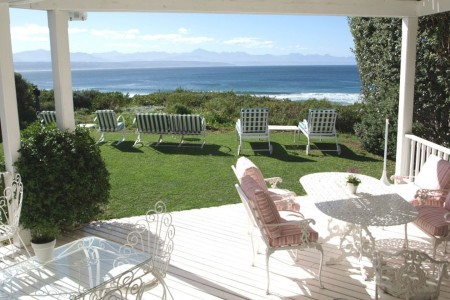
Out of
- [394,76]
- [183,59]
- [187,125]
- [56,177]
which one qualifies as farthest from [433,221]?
[183,59]

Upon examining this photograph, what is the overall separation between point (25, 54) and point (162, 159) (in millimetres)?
98184

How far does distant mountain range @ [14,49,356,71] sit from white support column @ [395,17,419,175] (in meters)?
56.1

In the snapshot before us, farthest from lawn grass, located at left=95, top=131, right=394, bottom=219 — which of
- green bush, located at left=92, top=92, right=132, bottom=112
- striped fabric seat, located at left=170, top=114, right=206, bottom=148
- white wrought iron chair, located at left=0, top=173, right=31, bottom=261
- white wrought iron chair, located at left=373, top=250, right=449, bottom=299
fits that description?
green bush, located at left=92, top=92, right=132, bottom=112

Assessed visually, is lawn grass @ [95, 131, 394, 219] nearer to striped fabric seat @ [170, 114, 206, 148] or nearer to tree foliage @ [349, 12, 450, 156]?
striped fabric seat @ [170, 114, 206, 148]

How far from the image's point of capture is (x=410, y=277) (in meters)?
3.40

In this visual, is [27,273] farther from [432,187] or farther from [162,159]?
[162,159]

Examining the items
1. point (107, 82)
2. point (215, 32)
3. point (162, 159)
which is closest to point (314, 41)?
point (215, 32)

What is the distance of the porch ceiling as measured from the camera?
480 centimetres

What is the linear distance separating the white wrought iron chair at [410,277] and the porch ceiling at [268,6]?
10.7 feet

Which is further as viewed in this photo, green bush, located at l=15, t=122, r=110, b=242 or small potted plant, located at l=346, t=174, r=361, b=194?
green bush, located at l=15, t=122, r=110, b=242

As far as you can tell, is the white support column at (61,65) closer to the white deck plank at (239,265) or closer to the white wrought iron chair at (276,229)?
the white deck plank at (239,265)

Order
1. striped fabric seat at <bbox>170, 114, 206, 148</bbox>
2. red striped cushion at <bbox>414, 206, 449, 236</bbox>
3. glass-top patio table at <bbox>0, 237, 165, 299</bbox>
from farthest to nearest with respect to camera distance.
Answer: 1. striped fabric seat at <bbox>170, 114, 206, 148</bbox>
2. red striped cushion at <bbox>414, 206, 449, 236</bbox>
3. glass-top patio table at <bbox>0, 237, 165, 299</bbox>

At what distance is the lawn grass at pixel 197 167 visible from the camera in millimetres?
6676

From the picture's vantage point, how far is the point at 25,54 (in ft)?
314
